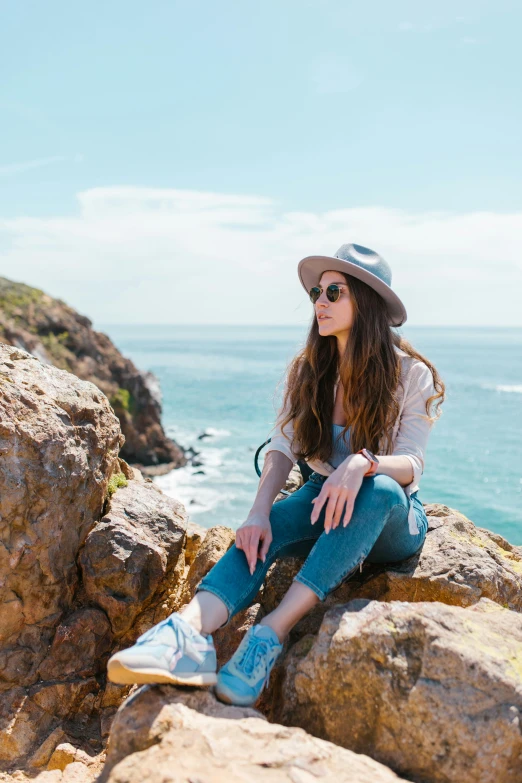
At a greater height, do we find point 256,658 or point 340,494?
point 340,494

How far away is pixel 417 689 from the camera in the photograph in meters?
2.97

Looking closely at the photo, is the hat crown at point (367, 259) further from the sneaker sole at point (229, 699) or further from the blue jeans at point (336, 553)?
the sneaker sole at point (229, 699)

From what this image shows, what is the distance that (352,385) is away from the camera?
436cm

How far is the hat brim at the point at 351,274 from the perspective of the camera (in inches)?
167

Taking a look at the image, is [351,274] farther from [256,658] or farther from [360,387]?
[256,658]

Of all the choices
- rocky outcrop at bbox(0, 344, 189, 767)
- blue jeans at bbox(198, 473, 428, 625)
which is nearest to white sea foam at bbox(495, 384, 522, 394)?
rocky outcrop at bbox(0, 344, 189, 767)

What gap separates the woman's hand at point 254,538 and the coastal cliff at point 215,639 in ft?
1.76

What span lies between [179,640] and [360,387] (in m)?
2.07

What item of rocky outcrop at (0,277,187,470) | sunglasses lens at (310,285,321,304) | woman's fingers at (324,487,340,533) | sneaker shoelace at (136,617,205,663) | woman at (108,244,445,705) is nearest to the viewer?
sneaker shoelace at (136,617,205,663)

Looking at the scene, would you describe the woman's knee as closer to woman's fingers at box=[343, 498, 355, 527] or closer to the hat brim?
woman's fingers at box=[343, 498, 355, 527]

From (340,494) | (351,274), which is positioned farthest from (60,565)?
(351,274)

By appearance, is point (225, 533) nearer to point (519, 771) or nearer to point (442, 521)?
point (442, 521)

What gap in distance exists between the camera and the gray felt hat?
4.23 m

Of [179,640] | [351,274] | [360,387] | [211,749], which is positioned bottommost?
[211,749]
